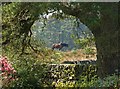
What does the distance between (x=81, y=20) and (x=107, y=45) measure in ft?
2.28

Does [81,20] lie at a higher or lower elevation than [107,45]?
higher

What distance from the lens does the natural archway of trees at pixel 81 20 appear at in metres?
4.89

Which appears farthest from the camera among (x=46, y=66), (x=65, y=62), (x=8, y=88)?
(x=65, y=62)

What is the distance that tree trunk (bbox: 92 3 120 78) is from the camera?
5.90 metres

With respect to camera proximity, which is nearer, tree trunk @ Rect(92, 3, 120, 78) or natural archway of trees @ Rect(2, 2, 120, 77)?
natural archway of trees @ Rect(2, 2, 120, 77)

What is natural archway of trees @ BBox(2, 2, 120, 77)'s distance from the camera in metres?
4.89

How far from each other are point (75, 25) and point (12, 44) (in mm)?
1445

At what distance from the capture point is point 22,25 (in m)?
7.06

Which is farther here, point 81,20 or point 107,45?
point 107,45

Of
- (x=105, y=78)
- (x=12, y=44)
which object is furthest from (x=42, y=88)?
(x=105, y=78)

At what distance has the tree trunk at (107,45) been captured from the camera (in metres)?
5.90

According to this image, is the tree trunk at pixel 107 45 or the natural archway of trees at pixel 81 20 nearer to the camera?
the natural archway of trees at pixel 81 20

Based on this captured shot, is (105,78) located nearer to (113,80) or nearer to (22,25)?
(113,80)

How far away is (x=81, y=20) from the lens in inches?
230
